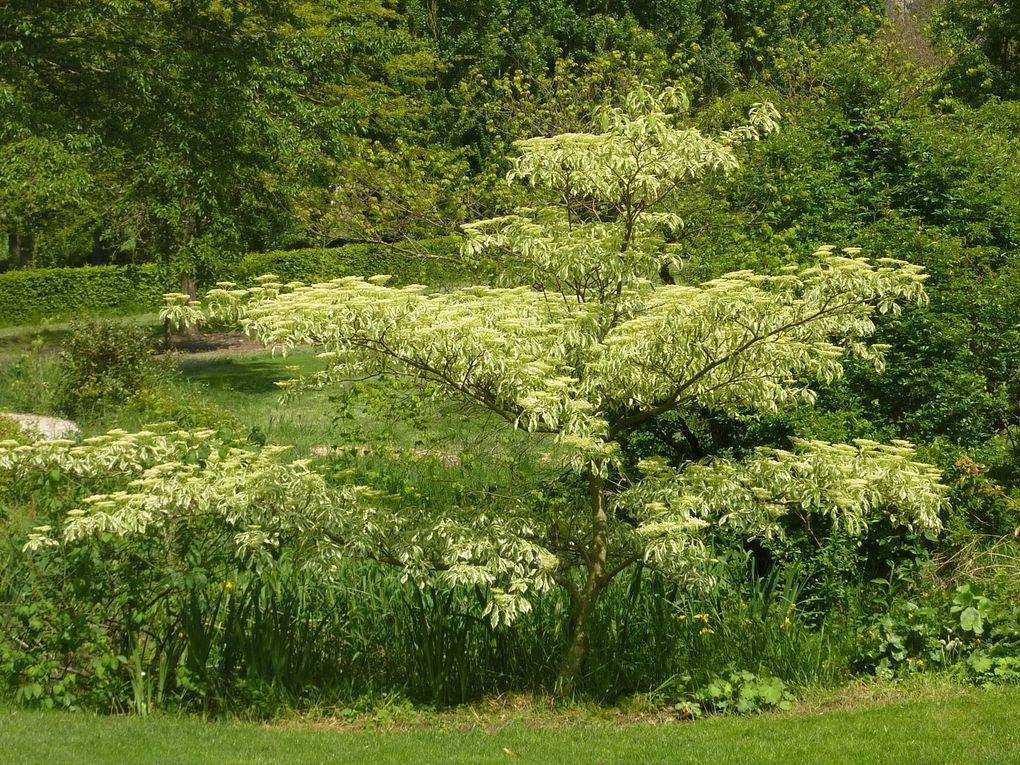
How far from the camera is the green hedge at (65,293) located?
33.9 meters

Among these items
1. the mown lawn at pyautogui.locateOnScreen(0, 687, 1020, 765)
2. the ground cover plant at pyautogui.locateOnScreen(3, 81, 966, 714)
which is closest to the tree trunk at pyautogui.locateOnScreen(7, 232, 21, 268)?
the ground cover plant at pyautogui.locateOnScreen(3, 81, 966, 714)

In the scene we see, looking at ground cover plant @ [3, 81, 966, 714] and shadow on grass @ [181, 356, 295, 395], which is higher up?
ground cover plant @ [3, 81, 966, 714]

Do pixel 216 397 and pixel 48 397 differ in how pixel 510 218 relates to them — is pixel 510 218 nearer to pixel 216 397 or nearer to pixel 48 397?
pixel 48 397

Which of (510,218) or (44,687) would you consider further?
(44,687)

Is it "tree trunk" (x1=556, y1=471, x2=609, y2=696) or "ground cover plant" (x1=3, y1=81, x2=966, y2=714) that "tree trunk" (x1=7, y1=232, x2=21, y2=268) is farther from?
"tree trunk" (x1=556, y1=471, x2=609, y2=696)

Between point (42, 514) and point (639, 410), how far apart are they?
12.6ft

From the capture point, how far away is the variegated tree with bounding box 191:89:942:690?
5293 millimetres

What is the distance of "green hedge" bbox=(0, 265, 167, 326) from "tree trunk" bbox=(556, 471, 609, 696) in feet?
97.0

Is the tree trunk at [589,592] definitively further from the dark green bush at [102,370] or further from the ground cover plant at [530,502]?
the dark green bush at [102,370]

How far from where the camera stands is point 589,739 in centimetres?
573

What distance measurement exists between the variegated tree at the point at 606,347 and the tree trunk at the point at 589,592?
12 millimetres

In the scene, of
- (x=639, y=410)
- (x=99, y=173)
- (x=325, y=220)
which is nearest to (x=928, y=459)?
(x=639, y=410)

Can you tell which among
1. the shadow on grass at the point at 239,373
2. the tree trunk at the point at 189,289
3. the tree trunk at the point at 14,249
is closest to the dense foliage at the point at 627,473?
the shadow on grass at the point at 239,373

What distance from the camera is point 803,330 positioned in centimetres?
552
